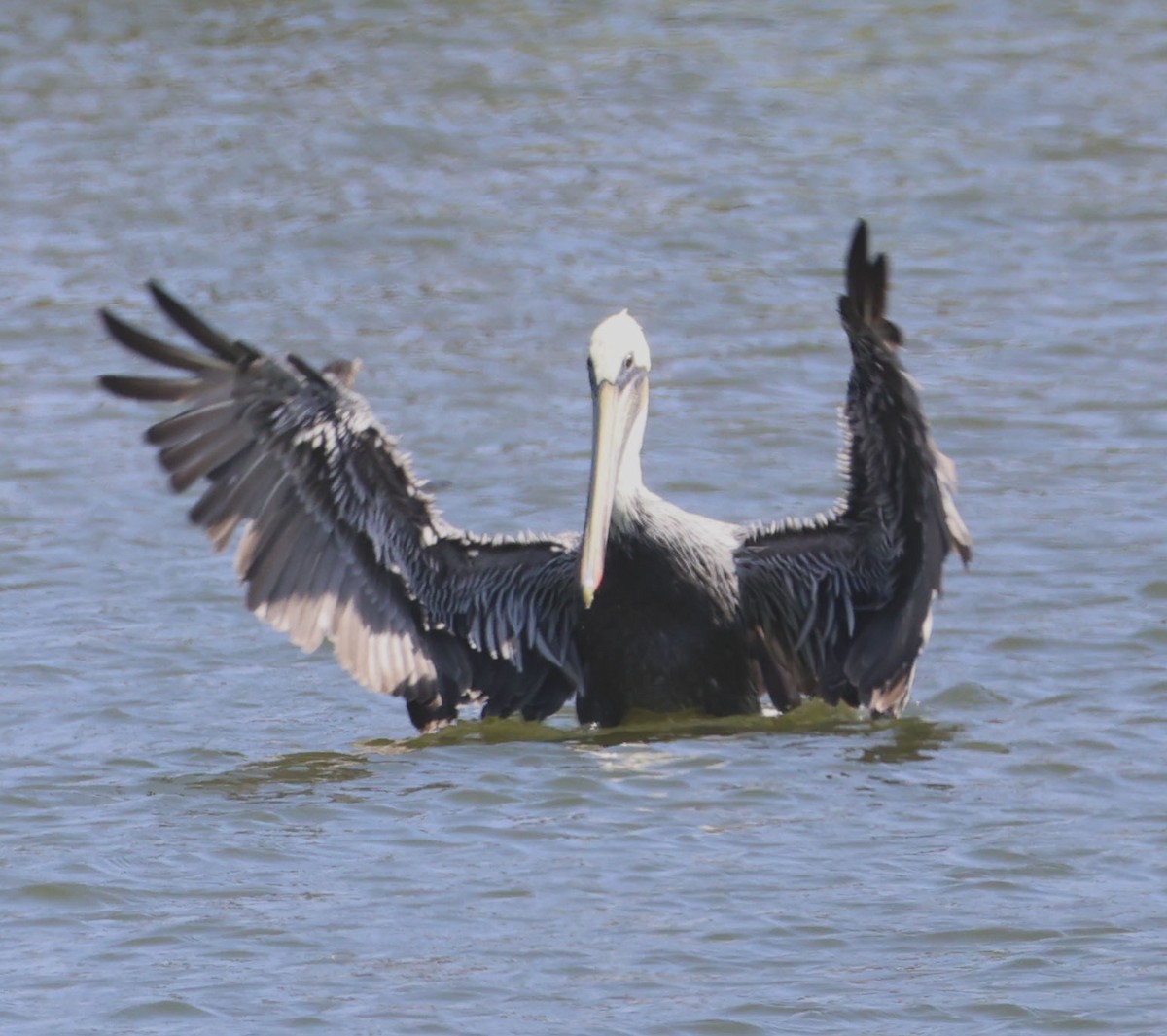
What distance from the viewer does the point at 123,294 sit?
1341 centimetres

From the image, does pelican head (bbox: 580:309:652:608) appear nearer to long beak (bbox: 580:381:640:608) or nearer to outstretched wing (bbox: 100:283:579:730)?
long beak (bbox: 580:381:640:608)

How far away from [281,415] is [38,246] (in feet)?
21.9

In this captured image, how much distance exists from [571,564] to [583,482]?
8.03ft

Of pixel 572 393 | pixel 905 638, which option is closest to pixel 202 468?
pixel 905 638

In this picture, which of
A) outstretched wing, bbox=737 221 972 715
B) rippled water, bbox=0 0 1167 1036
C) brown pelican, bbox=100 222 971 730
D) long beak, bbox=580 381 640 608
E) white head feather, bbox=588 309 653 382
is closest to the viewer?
rippled water, bbox=0 0 1167 1036

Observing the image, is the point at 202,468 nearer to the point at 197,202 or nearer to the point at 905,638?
the point at 905,638

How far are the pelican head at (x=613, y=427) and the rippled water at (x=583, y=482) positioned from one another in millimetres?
712

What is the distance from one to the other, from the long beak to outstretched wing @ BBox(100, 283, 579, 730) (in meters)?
0.50

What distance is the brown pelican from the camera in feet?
25.7

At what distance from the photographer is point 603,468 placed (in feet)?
25.8

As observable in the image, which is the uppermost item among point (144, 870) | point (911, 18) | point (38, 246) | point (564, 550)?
point (911, 18)

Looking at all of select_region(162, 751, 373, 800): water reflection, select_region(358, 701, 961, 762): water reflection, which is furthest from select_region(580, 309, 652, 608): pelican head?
select_region(162, 751, 373, 800): water reflection

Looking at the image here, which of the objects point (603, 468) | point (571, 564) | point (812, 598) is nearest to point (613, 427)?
point (603, 468)

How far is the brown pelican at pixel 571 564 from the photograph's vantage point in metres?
7.83
